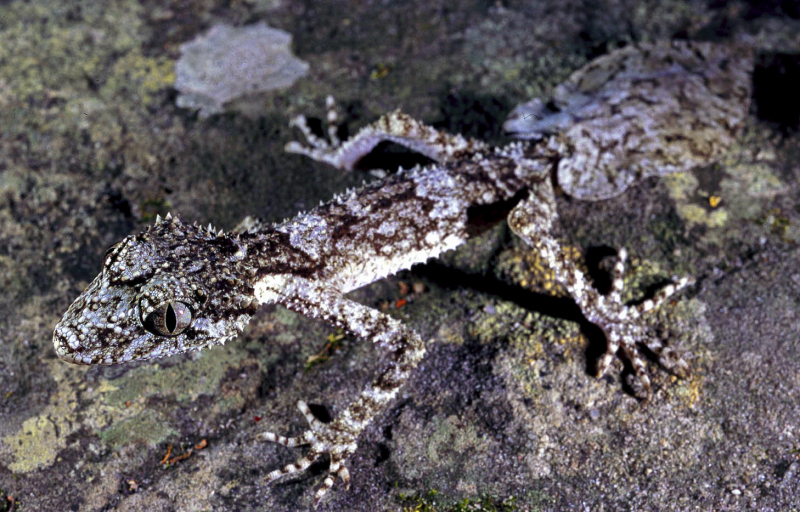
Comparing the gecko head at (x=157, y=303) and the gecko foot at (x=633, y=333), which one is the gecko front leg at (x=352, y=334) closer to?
the gecko head at (x=157, y=303)

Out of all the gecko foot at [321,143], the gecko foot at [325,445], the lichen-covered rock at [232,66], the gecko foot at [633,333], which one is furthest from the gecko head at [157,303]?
the gecko foot at [633,333]

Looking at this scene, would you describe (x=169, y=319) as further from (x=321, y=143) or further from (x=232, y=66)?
(x=232, y=66)

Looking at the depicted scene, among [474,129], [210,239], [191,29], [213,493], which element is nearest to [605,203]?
[474,129]

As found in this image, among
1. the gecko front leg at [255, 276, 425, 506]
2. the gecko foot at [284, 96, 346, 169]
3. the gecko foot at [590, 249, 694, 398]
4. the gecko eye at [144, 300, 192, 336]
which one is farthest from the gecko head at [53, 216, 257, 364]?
the gecko foot at [590, 249, 694, 398]

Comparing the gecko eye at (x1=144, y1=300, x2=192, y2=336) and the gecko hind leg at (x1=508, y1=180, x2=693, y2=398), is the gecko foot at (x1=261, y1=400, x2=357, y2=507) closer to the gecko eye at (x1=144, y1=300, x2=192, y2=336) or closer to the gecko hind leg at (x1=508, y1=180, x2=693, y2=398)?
the gecko eye at (x1=144, y1=300, x2=192, y2=336)

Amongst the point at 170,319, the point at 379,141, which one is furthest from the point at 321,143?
the point at 170,319

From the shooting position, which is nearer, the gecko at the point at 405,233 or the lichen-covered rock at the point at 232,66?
the gecko at the point at 405,233
